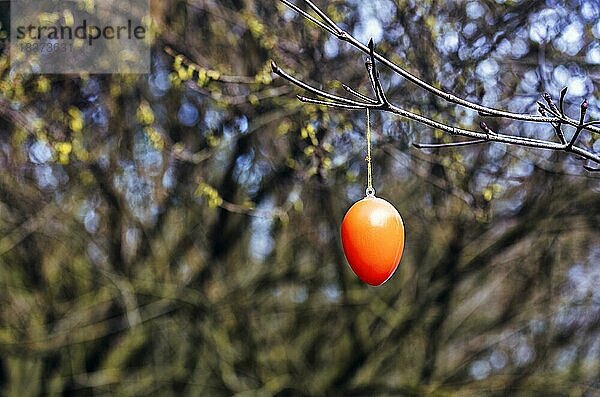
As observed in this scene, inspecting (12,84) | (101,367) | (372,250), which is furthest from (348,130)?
(101,367)

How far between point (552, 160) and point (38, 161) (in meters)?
2.83

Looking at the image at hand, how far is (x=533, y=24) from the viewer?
14.1 feet

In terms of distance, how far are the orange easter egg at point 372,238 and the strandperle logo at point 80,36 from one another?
8.39 feet

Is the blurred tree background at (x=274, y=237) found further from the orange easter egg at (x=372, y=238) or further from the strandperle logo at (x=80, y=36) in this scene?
the orange easter egg at (x=372, y=238)

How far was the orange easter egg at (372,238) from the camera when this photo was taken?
2066 millimetres

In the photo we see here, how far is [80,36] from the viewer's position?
4480 mm

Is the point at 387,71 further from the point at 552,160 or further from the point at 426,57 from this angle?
the point at 552,160

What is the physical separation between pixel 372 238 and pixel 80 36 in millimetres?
2905

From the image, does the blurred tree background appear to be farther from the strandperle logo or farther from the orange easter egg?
the orange easter egg

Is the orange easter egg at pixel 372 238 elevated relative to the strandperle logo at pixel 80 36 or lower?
lower

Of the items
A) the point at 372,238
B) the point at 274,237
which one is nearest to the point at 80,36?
the point at 274,237

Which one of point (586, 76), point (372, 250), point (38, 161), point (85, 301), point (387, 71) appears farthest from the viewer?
point (85, 301)

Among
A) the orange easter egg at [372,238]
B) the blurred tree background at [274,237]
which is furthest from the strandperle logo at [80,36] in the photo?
the orange easter egg at [372,238]

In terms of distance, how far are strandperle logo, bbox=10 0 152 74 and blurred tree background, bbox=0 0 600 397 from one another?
0.37ft
